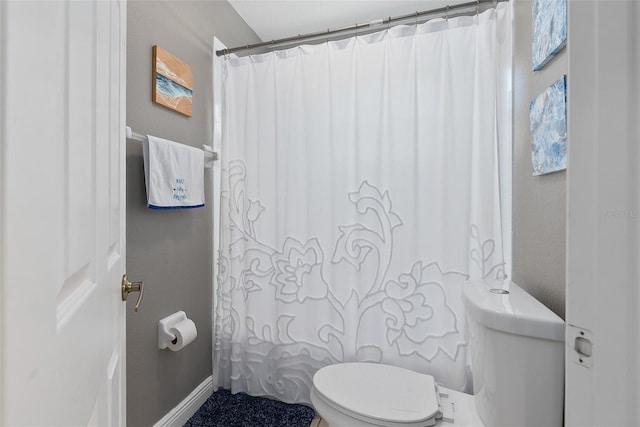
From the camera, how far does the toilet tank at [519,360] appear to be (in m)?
0.83

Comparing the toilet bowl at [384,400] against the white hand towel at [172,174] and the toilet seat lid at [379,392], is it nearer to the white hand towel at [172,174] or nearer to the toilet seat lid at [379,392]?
the toilet seat lid at [379,392]

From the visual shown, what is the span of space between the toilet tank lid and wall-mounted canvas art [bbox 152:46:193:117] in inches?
58.5

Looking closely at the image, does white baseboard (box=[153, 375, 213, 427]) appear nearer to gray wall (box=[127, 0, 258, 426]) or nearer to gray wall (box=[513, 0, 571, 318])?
gray wall (box=[127, 0, 258, 426])

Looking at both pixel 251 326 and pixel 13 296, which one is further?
pixel 251 326

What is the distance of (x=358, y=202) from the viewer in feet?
5.17

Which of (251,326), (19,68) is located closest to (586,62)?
(19,68)

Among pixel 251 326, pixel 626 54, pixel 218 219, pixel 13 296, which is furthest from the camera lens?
pixel 218 219

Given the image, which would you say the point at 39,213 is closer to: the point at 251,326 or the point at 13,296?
the point at 13,296

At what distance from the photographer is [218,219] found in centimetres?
189

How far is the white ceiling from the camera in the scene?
76.6 inches

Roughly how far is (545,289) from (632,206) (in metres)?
0.85

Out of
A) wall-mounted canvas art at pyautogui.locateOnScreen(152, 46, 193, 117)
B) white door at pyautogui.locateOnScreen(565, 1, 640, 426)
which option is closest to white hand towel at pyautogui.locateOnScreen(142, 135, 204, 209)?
wall-mounted canvas art at pyautogui.locateOnScreen(152, 46, 193, 117)

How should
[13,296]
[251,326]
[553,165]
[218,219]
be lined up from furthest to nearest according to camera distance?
[218,219] → [251,326] → [553,165] → [13,296]

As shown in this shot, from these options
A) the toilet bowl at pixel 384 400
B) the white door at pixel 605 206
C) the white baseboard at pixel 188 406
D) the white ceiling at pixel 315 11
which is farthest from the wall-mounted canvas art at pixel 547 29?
the white baseboard at pixel 188 406
